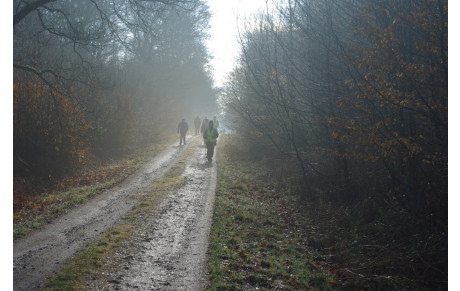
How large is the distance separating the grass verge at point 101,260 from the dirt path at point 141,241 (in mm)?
153

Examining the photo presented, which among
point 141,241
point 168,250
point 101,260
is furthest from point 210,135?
point 101,260

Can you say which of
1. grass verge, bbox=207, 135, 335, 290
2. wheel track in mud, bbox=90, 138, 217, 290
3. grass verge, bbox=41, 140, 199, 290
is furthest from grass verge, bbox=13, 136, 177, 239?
grass verge, bbox=207, 135, 335, 290

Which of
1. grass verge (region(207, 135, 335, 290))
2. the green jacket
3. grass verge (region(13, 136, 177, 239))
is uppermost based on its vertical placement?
the green jacket

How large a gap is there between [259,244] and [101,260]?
9.96 feet

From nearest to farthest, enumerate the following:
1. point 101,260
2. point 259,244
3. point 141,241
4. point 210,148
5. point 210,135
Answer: point 101,260 < point 141,241 < point 259,244 < point 210,135 < point 210,148

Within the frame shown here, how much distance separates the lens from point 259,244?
6.93m

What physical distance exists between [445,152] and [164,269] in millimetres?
4661

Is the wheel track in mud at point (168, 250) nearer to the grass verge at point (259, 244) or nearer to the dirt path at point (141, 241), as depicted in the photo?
the dirt path at point (141, 241)

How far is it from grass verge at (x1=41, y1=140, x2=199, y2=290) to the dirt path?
0.50 feet

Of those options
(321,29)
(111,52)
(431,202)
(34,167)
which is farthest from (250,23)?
(111,52)

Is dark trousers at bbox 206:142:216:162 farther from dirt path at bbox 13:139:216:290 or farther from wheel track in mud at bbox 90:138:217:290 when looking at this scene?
wheel track in mud at bbox 90:138:217:290

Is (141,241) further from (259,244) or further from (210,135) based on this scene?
(210,135)

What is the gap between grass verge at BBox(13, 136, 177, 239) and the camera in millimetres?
7863

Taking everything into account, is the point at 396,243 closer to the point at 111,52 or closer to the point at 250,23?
the point at 250,23
